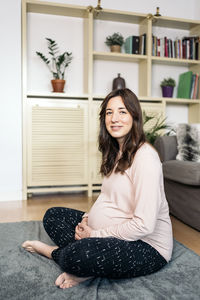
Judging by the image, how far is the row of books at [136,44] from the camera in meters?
3.70

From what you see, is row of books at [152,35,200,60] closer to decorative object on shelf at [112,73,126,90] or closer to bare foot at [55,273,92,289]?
decorative object on shelf at [112,73,126,90]

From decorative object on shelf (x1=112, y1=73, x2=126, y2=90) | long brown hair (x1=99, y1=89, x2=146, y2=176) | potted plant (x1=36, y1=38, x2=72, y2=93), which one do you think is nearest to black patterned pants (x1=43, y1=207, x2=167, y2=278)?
long brown hair (x1=99, y1=89, x2=146, y2=176)

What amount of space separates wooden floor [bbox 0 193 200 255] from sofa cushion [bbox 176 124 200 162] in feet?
1.75

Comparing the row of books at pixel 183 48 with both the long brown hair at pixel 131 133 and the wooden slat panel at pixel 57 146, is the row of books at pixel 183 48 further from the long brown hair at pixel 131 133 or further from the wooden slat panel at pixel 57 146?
the long brown hair at pixel 131 133

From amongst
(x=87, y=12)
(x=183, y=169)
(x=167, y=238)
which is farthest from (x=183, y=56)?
(x=167, y=238)

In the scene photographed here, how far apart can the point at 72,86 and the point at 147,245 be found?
109 inches

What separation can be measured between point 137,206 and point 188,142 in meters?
1.55

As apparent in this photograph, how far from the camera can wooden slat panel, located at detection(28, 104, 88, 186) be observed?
133 inches

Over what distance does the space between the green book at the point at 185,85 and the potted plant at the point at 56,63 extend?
4.73 feet

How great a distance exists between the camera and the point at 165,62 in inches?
156

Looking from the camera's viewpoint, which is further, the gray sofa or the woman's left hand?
the gray sofa

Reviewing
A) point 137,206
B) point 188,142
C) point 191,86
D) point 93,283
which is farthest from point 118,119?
point 191,86

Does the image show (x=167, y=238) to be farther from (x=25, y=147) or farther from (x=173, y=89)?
(x=173, y=89)

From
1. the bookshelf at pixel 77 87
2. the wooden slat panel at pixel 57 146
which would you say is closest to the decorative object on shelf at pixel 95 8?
the bookshelf at pixel 77 87
